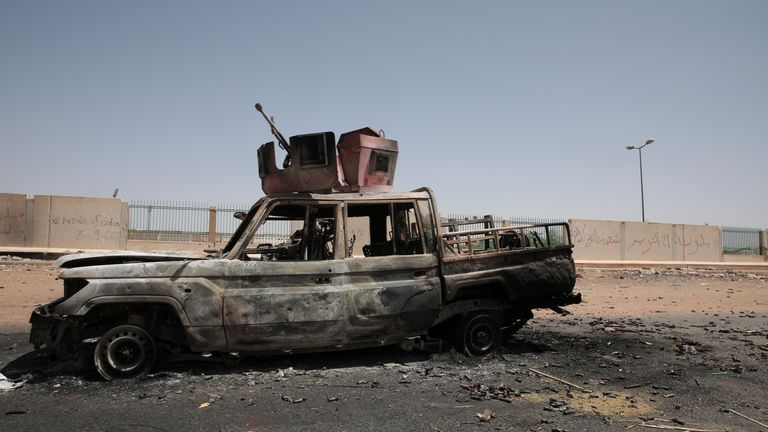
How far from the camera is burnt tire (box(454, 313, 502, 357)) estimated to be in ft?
18.5

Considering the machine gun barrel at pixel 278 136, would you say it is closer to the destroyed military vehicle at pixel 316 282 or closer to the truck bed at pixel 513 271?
the destroyed military vehicle at pixel 316 282

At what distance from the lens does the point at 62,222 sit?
17516mm

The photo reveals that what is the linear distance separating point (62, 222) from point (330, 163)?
16499mm

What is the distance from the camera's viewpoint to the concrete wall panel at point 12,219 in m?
17.0

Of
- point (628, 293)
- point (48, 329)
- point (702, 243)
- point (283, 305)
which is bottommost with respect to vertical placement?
point (628, 293)

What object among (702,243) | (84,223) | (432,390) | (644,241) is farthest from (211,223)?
(702,243)

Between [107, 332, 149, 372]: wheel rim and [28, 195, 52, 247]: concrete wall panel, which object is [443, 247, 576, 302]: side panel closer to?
[107, 332, 149, 372]: wheel rim

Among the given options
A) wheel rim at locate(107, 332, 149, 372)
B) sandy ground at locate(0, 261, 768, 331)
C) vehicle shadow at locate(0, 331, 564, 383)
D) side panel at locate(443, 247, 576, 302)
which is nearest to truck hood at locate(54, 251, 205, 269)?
wheel rim at locate(107, 332, 149, 372)

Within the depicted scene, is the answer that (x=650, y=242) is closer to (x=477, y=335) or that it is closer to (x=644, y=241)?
(x=644, y=241)

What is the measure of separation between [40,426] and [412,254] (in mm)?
3683

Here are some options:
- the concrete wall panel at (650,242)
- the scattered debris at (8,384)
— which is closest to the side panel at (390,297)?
the scattered debris at (8,384)

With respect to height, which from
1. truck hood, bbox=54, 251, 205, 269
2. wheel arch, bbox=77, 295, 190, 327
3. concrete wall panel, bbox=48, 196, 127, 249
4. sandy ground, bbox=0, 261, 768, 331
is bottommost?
sandy ground, bbox=0, 261, 768, 331

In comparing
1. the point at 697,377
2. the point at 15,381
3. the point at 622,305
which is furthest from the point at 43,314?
the point at 622,305

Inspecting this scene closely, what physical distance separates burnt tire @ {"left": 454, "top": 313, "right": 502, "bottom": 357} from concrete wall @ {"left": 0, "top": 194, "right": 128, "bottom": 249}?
15984 millimetres
